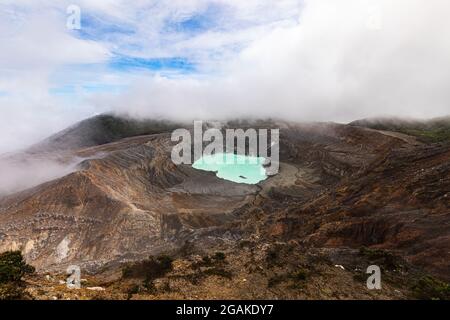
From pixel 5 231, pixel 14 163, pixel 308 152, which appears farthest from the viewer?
pixel 308 152

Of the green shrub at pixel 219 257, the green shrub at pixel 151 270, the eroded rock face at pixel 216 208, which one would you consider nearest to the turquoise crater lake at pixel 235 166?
the eroded rock face at pixel 216 208

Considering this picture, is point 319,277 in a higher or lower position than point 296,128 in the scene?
lower

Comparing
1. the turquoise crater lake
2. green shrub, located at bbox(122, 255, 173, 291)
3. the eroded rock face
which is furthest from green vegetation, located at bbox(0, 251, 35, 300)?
the turquoise crater lake

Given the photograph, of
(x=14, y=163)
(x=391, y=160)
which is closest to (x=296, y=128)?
(x=391, y=160)
